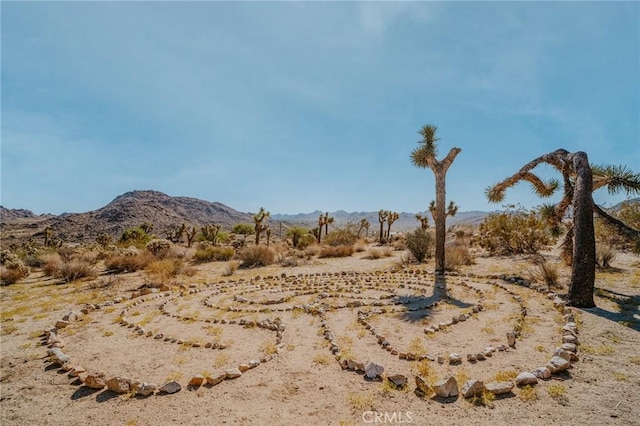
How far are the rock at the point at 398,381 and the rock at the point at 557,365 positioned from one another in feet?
6.87

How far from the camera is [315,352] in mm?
5984

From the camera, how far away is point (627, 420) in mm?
3820

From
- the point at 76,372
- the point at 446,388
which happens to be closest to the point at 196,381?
the point at 76,372

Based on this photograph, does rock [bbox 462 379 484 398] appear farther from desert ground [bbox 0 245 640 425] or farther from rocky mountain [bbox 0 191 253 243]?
Answer: rocky mountain [bbox 0 191 253 243]

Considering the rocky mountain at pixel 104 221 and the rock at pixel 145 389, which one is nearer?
the rock at pixel 145 389

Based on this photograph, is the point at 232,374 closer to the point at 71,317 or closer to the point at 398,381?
the point at 398,381

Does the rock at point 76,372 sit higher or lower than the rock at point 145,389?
lower

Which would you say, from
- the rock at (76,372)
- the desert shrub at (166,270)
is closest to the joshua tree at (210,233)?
the desert shrub at (166,270)

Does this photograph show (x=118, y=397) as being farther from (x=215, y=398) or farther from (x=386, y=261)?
(x=386, y=261)

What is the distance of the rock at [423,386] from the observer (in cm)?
443

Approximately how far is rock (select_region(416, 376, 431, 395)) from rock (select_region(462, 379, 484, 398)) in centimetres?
44

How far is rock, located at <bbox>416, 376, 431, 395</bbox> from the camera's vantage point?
4.43 metres

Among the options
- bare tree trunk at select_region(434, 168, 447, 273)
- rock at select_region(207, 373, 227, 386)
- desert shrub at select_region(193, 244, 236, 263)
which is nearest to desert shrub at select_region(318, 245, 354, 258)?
desert shrub at select_region(193, 244, 236, 263)

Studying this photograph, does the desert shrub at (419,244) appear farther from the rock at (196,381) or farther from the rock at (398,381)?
the rock at (196,381)
